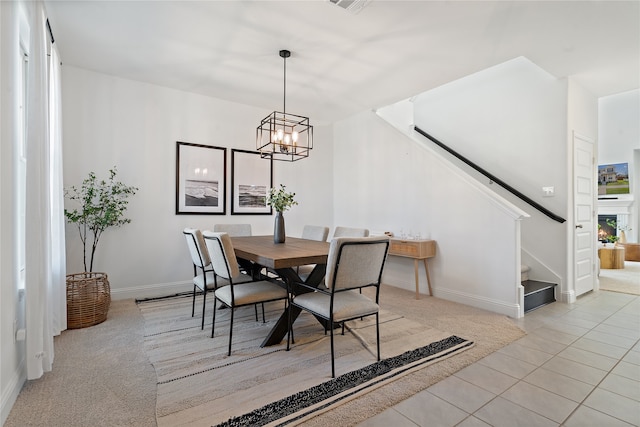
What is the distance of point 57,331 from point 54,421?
1.36 m

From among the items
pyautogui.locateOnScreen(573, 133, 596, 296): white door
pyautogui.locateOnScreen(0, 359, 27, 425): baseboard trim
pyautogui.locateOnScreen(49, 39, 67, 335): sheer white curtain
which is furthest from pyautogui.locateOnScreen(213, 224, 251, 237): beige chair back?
pyautogui.locateOnScreen(573, 133, 596, 296): white door

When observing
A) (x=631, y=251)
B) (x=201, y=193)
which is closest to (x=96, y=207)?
(x=201, y=193)

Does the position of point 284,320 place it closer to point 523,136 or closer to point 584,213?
point 523,136

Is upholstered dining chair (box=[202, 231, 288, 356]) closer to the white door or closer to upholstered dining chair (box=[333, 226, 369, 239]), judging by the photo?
upholstered dining chair (box=[333, 226, 369, 239])

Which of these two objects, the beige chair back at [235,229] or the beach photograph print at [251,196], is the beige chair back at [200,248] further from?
the beach photograph print at [251,196]

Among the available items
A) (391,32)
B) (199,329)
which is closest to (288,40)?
(391,32)

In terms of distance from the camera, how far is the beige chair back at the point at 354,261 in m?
2.00

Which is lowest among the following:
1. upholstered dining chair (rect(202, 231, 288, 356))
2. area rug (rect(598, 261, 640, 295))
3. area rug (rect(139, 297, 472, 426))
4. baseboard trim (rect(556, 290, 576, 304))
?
area rug (rect(598, 261, 640, 295))

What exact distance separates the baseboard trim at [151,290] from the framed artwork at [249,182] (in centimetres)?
121

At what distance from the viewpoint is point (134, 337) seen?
2.69 metres

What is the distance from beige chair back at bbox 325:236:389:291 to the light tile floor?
74cm

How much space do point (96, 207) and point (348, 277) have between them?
308cm

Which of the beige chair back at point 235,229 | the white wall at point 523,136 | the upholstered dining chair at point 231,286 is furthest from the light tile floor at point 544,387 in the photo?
the beige chair back at point 235,229

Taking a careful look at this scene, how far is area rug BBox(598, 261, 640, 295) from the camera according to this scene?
4402 mm
